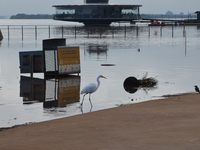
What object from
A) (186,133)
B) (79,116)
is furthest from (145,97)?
(186,133)

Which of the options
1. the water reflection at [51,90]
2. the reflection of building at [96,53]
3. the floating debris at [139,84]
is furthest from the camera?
the reflection of building at [96,53]

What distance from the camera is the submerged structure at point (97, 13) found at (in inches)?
5064

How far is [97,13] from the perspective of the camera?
130m

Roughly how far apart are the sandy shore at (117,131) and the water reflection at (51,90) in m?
3.26

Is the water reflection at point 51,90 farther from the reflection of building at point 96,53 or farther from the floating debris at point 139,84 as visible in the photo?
the reflection of building at point 96,53

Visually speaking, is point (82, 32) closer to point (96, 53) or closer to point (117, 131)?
point (96, 53)

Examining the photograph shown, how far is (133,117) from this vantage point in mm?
13062

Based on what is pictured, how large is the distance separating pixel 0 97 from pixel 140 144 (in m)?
9.43

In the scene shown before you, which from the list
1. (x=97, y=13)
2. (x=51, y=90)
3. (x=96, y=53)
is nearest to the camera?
(x=51, y=90)

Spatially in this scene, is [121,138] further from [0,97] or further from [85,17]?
[85,17]

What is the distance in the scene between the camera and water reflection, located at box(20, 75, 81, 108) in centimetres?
1712

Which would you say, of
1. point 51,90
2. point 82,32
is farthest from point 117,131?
point 82,32

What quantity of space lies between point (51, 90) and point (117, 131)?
858cm

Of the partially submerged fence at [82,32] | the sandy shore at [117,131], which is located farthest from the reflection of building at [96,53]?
the sandy shore at [117,131]
